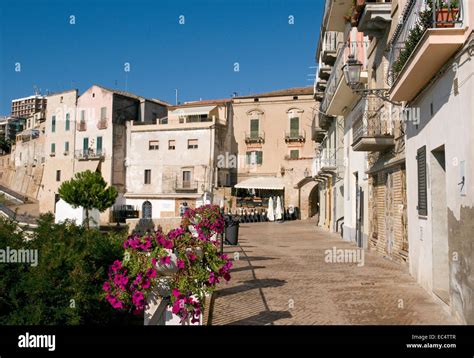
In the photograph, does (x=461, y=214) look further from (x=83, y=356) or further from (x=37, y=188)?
(x=37, y=188)

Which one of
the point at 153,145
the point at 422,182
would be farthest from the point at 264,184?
the point at 422,182

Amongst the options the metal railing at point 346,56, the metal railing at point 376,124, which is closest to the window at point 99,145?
the metal railing at point 346,56

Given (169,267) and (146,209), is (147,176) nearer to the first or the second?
(146,209)

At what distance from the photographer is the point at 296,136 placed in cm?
4556

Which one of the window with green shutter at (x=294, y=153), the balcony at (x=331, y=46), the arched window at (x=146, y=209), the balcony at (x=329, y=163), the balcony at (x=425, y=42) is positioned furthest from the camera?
the arched window at (x=146, y=209)

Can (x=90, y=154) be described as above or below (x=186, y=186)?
above

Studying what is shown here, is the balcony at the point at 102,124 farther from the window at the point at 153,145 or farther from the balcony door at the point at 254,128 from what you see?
the balcony door at the point at 254,128

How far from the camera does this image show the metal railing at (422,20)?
6.76 meters

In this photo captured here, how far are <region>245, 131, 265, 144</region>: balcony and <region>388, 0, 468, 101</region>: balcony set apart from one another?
3651cm

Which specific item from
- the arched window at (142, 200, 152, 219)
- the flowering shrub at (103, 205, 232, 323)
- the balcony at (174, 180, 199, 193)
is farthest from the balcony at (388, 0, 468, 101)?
the arched window at (142, 200, 152, 219)

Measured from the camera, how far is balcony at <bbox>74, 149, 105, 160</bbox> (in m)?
50.6

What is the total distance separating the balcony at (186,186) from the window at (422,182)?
36481 millimetres

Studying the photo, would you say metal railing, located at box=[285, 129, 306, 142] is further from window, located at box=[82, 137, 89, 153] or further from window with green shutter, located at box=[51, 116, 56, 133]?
window with green shutter, located at box=[51, 116, 56, 133]

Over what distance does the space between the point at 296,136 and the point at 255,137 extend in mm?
3903
